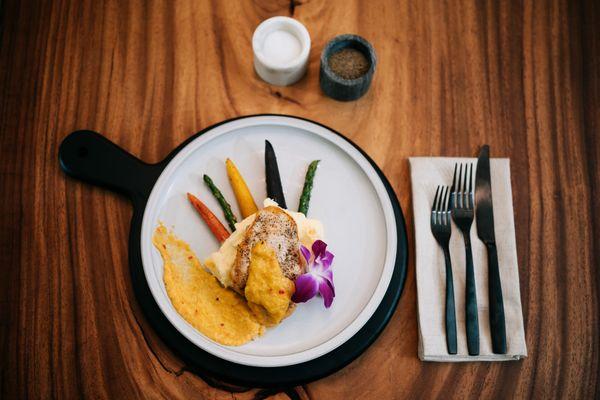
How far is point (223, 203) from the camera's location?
1710 millimetres

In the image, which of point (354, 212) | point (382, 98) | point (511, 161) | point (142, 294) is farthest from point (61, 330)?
point (511, 161)

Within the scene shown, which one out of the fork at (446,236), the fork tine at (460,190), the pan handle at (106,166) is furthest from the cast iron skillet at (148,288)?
the fork tine at (460,190)

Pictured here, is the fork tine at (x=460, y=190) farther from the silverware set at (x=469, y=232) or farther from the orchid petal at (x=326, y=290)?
the orchid petal at (x=326, y=290)

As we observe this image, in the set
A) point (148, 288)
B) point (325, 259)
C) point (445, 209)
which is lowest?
point (148, 288)

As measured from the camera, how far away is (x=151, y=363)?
1597mm

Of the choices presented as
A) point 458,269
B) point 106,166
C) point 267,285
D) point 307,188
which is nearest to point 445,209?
point 458,269

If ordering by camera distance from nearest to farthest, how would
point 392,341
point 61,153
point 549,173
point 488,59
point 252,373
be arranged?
point 252,373 → point 392,341 → point 61,153 → point 549,173 → point 488,59

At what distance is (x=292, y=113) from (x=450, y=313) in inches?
39.0

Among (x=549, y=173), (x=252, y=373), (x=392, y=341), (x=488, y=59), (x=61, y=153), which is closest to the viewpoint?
(x=252, y=373)

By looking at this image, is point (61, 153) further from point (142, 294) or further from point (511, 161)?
point (511, 161)

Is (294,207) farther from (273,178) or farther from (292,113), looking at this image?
(292,113)

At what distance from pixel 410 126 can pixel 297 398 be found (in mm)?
1153

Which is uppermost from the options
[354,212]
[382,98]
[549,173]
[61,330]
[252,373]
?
[382,98]

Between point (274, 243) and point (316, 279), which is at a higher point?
point (274, 243)
